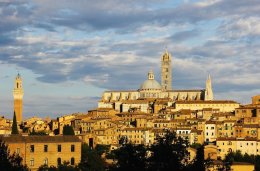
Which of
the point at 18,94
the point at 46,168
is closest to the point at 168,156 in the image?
the point at 46,168

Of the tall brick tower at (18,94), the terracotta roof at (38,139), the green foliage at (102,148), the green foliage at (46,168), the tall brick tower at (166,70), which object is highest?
the tall brick tower at (166,70)

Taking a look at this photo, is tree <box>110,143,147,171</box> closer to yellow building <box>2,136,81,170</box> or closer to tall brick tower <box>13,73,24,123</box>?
yellow building <box>2,136,81,170</box>

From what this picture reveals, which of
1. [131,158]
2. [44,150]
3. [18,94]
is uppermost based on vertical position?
[18,94]

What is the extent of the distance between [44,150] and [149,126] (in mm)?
29876

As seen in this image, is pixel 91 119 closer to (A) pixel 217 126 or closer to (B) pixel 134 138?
(B) pixel 134 138

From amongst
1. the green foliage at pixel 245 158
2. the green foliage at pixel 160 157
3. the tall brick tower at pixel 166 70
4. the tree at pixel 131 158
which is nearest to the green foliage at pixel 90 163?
the green foliage at pixel 245 158

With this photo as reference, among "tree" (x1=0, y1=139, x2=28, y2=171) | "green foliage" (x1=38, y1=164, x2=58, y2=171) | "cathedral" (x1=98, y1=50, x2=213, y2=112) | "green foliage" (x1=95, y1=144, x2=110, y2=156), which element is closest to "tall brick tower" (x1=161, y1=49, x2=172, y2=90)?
"cathedral" (x1=98, y1=50, x2=213, y2=112)

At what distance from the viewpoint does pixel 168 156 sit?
18.1 metres

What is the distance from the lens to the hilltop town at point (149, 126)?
42.7 metres

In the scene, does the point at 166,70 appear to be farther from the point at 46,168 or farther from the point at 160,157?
the point at 160,157

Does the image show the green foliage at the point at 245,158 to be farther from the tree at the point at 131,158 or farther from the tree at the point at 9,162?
the tree at the point at 131,158

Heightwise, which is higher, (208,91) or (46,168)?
(208,91)

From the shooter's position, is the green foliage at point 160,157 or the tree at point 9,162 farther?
the tree at point 9,162

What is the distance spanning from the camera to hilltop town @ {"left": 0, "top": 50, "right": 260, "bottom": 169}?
1681 inches
